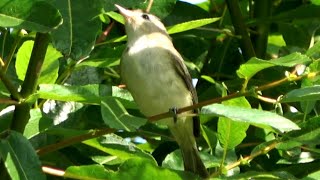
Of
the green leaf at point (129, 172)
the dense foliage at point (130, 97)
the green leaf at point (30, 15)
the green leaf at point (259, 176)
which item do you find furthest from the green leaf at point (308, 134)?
the green leaf at point (30, 15)

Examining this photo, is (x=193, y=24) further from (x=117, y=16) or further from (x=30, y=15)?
(x=30, y=15)

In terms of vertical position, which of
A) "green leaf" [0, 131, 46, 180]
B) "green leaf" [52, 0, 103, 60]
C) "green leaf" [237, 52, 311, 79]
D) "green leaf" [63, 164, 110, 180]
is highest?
"green leaf" [52, 0, 103, 60]

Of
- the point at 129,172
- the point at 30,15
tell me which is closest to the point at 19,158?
the point at 129,172

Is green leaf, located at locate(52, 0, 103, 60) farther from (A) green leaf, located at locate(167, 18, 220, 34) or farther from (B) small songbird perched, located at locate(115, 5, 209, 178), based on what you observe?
(B) small songbird perched, located at locate(115, 5, 209, 178)

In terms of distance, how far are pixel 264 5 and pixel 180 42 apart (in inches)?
18.6

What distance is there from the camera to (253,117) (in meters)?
2.25

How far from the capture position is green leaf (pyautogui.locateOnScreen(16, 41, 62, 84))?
280 cm

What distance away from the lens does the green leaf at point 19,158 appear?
7.51 feet

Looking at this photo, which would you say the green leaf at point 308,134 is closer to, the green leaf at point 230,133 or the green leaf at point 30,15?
the green leaf at point 230,133

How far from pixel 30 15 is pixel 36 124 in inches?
22.4

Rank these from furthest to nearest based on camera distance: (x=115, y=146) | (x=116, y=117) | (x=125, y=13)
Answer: (x=125, y=13)
(x=115, y=146)
(x=116, y=117)

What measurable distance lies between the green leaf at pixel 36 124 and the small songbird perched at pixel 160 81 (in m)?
0.60

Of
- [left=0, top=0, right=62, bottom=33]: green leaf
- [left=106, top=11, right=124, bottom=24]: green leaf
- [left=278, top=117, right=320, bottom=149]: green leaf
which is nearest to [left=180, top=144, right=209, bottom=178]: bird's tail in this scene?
[left=278, top=117, right=320, bottom=149]: green leaf

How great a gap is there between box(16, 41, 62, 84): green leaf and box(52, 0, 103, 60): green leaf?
1.75ft
